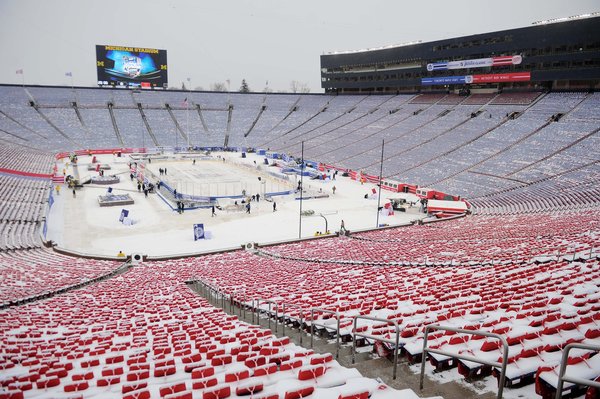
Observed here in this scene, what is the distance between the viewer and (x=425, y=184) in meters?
51.0

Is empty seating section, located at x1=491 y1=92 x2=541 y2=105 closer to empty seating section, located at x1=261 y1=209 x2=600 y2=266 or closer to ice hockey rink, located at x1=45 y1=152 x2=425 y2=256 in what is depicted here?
ice hockey rink, located at x1=45 y1=152 x2=425 y2=256

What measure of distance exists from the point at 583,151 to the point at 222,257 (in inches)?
1685

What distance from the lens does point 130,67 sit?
90.6 m

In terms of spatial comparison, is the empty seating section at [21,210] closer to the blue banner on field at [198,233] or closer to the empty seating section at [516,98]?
the blue banner on field at [198,233]

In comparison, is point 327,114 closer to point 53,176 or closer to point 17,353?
point 53,176

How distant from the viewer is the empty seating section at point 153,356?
671 centimetres

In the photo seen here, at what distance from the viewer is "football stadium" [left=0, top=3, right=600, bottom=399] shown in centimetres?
749

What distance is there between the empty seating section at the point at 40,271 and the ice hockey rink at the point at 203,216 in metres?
3.08

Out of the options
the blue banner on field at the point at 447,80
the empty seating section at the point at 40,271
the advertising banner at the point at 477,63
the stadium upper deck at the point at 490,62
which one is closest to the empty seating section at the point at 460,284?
the empty seating section at the point at 40,271

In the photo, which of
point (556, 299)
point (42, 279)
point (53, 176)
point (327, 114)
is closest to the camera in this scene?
point (556, 299)

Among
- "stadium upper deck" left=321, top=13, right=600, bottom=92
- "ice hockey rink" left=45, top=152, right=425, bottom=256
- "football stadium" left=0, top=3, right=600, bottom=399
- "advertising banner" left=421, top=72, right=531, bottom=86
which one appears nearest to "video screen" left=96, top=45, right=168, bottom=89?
"football stadium" left=0, top=3, right=600, bottom=399

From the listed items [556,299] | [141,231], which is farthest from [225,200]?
[556,299]

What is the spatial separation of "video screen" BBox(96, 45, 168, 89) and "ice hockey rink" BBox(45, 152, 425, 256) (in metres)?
37.0

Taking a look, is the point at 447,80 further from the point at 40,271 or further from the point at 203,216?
the point at 40,271
